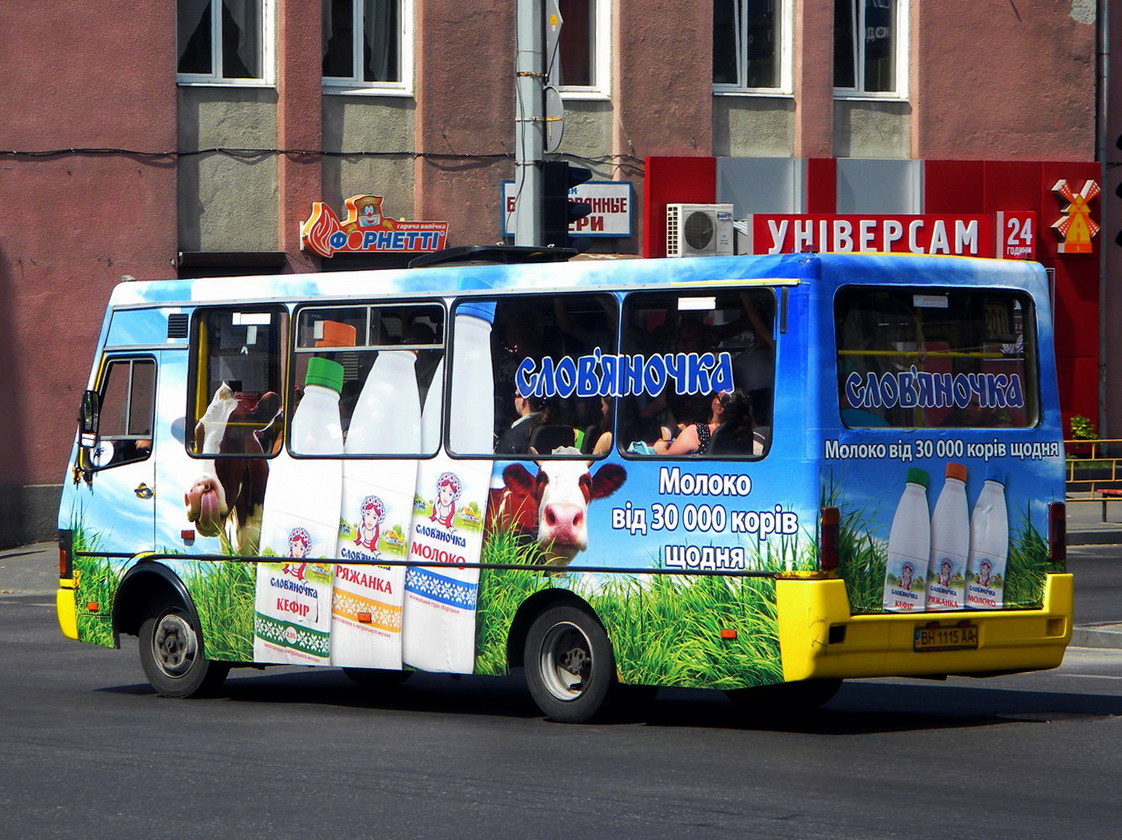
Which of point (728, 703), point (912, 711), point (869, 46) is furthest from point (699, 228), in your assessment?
point (912, 711)

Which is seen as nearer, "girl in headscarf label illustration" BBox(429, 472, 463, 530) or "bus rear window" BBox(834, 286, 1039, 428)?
"bus rear window" BBox(834, 286, 1039, 428)

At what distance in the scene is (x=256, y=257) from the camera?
24.5 meters

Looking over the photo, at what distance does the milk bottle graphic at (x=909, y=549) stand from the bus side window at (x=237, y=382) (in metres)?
3.82

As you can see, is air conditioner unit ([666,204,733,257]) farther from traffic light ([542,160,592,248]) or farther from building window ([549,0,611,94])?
traffic light ([542,160,592,248])

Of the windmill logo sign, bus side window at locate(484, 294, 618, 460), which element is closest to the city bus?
bus side window at locate(484, 294, 618, 460)

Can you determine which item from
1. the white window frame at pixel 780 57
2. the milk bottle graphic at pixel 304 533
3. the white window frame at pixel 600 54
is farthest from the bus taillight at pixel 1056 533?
the white window frame at pixel 780 57

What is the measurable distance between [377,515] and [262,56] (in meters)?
14.7

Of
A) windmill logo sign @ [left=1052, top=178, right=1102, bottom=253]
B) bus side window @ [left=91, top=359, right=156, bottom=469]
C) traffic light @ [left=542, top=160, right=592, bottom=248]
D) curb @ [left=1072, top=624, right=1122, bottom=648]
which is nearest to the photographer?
bus side window @ [left=91, top=359, right=156, bottom=469]

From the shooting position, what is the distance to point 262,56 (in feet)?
81.1

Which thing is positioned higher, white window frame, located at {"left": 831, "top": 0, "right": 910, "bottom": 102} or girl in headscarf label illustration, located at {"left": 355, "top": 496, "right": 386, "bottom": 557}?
white window frame, located at {"left": 831, "top": 0, "right": 910, "bottom": 102}

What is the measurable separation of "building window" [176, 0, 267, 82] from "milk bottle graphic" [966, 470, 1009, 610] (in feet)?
53.1

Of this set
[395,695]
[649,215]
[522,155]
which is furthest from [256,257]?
[395,695]

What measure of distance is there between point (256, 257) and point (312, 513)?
44.1 feet

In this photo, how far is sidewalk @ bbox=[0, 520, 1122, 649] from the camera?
20953 mm
